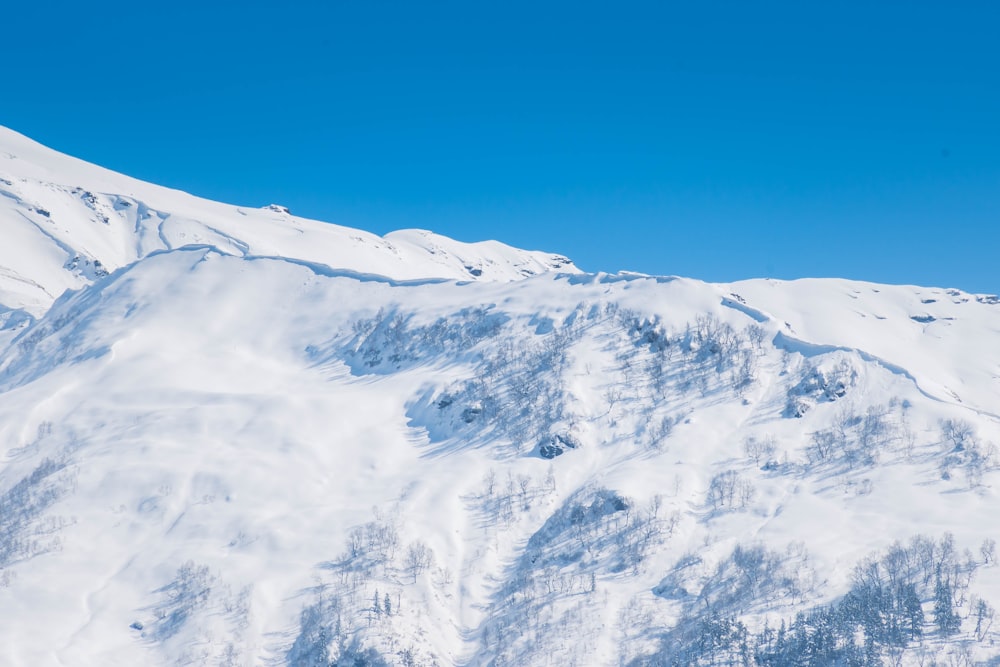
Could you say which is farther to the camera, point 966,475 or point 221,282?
point 221,282

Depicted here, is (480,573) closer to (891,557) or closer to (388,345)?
(891,557)

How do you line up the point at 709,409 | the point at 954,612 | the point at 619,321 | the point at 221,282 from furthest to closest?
the point at 221,282 → the point at 619,321 → the point at 709,409 → the point at 954,612

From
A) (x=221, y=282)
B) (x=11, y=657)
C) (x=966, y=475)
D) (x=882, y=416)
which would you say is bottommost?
(x=11, y=657)

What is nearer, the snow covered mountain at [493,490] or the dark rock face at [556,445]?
the snow covered mountain at [493,490]

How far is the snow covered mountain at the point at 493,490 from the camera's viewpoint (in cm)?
7162

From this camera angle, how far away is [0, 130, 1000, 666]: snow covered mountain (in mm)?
71625

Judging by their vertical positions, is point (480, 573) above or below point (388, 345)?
below

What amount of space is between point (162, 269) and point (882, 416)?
10917 centimetres

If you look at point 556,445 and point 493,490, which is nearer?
point 493,490

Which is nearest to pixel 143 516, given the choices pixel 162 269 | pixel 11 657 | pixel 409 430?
pixel 11 657

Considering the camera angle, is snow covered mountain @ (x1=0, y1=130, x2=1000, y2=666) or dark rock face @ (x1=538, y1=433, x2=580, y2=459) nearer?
snow covered mountain @ (x1=0, y1=130, x2=1000, y2=666)

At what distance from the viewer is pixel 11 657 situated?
229 feet

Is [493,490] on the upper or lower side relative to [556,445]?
lower

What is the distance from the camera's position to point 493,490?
9212cm
